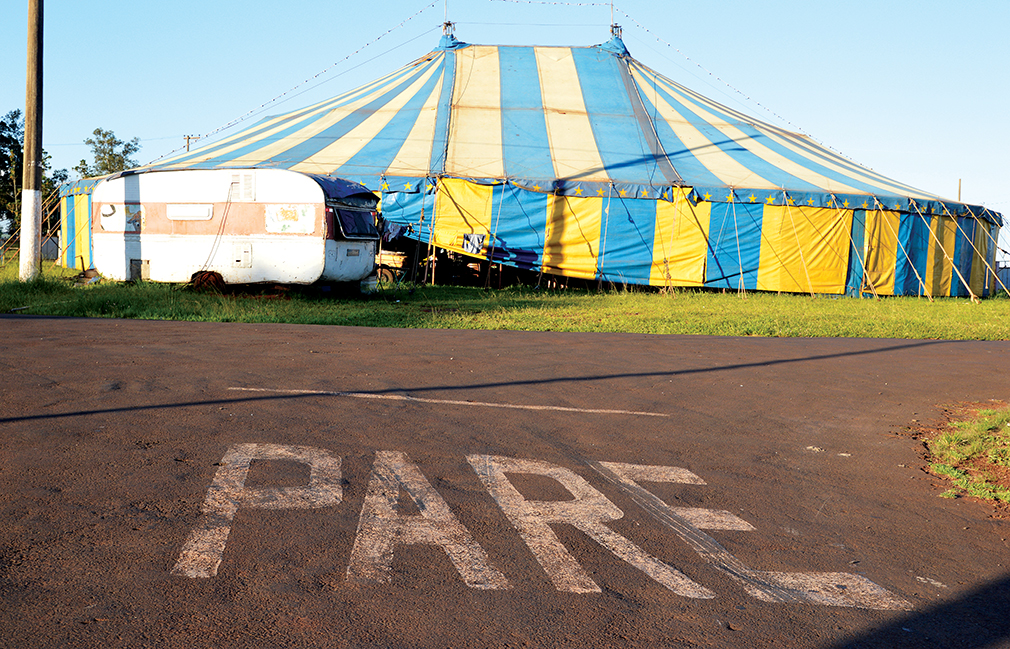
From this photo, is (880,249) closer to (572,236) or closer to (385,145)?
(572,236)

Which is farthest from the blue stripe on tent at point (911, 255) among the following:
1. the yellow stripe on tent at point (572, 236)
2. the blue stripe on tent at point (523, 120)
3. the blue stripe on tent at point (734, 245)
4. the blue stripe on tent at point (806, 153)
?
the blue stripe on tent at point (523, 120)

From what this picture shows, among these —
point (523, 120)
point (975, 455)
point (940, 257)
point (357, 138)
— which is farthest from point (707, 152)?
point (975, 455)

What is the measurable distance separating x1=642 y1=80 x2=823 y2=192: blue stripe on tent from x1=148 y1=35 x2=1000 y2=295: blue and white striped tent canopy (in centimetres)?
7

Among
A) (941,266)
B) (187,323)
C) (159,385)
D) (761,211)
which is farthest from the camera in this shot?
(941,266)

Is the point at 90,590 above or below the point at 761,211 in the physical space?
below

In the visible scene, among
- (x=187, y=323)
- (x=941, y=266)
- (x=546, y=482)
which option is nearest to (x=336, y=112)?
(x=187, y=323)

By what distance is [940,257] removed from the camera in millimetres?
23359

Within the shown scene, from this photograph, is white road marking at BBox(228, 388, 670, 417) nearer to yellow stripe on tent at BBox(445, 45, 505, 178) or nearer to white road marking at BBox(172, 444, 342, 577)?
white road marking at BBox(172, 444, 342, 577)

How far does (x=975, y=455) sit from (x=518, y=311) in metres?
10.2

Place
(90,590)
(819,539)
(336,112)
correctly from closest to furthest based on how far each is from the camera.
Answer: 1. (90,590)
2. (819,539)
3. (336,112)

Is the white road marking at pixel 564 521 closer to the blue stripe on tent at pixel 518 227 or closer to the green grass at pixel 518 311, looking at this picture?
the green grass at pixel 518 311

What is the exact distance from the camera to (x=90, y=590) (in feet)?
10.6

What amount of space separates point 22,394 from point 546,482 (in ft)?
13.9

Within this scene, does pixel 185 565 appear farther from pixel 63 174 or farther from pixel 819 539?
pixel 63 174
